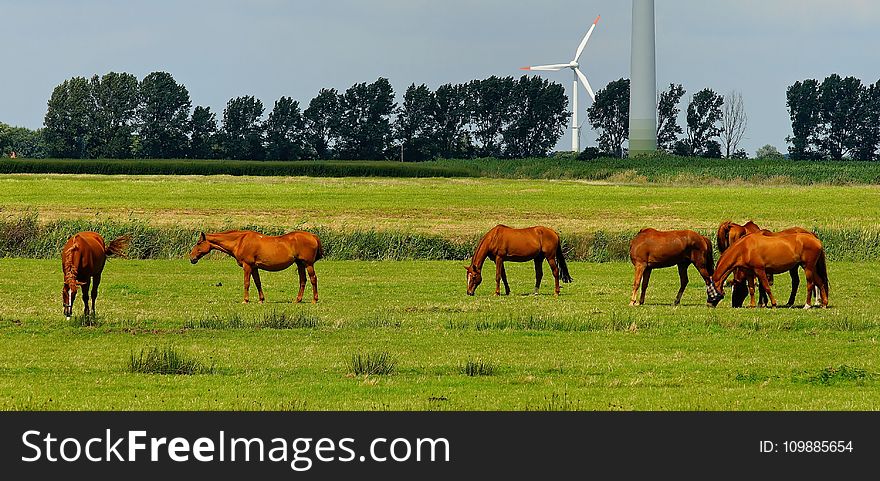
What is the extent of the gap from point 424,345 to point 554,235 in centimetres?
1126

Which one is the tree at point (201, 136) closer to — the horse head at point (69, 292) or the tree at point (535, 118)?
the tree at point (535, 118)

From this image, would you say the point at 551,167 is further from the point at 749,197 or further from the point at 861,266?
the point at 861,266

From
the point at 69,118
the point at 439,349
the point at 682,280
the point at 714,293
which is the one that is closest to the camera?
the point at 439,349

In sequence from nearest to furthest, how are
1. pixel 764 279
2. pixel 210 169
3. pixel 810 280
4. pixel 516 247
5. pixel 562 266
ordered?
1. pixel 764 279
2. pixel 810 280
3. pixel 516 247
4. pixel 562 266
5. pixel 210 169

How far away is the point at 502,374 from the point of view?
19.0 metres

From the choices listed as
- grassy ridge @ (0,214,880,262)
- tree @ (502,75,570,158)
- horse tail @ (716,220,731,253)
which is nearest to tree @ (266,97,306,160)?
tree @ (502,75,570,158)

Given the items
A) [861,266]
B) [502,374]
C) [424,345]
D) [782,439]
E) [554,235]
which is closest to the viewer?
[782,439]

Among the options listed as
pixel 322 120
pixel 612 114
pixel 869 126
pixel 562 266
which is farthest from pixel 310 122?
pixel 562 266

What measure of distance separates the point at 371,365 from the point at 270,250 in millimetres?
10783

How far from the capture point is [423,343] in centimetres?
2267

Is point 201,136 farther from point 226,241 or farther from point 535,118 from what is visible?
point 226,241

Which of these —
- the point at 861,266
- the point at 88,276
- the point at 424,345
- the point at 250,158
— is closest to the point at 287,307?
the point at 88,276

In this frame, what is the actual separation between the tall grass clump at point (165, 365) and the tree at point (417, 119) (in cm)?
17342

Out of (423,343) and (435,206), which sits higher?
(423,343)
